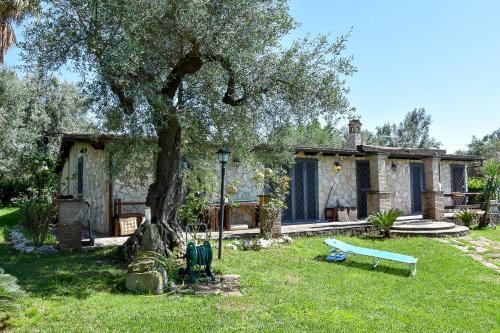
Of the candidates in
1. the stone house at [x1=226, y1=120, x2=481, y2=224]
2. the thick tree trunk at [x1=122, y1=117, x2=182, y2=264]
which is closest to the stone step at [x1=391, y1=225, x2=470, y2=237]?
the stone house at [x1=226, y1=120, x2=481, y2=224]

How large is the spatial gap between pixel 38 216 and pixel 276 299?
623cm

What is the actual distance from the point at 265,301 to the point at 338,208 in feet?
31.8

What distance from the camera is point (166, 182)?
8859 mm

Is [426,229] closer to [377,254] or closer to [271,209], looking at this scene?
[377,254]

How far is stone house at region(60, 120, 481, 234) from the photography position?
1281 cm

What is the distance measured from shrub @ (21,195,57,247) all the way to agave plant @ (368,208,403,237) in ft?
30.0

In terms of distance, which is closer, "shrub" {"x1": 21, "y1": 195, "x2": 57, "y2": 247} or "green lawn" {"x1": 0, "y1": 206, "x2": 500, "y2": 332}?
"green lawn" {"x1": 0, "y1": 206, "x2": 500, "y2": 332}

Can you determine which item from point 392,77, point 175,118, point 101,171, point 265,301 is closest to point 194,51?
point 175,118

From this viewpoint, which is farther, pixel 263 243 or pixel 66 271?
pixel 263 243

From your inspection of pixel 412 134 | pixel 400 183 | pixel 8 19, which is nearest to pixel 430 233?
pixel 400 183

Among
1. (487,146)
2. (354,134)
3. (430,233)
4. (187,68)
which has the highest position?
(487,146)

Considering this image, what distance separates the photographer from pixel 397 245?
469 inches

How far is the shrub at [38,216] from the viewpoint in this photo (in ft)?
32.3

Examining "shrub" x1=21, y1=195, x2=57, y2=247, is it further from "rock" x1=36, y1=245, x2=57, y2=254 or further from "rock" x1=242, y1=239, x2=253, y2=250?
"rock" x1=242, y1=239, x2=253, y2=250
